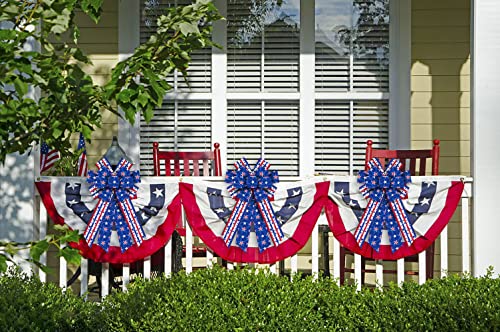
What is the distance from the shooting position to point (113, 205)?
4.74 m

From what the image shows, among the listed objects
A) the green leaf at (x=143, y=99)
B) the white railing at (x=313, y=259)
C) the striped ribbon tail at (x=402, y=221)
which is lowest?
the white railing at (x=313, y=259)

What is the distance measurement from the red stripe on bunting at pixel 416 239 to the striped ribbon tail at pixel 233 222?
1.78 feet

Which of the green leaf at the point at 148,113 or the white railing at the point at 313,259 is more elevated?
the green leaf at the point at 148,113

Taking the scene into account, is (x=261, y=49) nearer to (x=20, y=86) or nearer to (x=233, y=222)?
(x=233, y=222)

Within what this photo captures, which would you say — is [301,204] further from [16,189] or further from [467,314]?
[16,189]

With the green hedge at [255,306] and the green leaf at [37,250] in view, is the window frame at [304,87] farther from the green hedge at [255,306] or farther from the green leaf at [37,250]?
the green leaf at [37,250]

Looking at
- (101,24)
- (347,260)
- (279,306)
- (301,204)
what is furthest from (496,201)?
(101,24)

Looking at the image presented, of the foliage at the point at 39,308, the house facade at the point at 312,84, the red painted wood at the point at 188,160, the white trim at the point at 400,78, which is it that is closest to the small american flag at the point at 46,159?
the house facade at the point at 312,84

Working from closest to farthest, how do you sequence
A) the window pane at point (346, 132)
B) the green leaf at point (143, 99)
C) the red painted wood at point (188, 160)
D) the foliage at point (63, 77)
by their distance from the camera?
the foliage at point (63, 77), the green leaf at point (143, 99), the red painted wood at point (188, 160), the window pane at point (346, 132)

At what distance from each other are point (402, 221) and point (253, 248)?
0.93 meters

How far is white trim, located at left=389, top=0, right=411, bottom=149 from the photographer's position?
6.48 m

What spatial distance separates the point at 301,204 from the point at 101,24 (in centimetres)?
289

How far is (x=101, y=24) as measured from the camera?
263 inches

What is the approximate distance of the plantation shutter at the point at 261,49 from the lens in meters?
6.62
